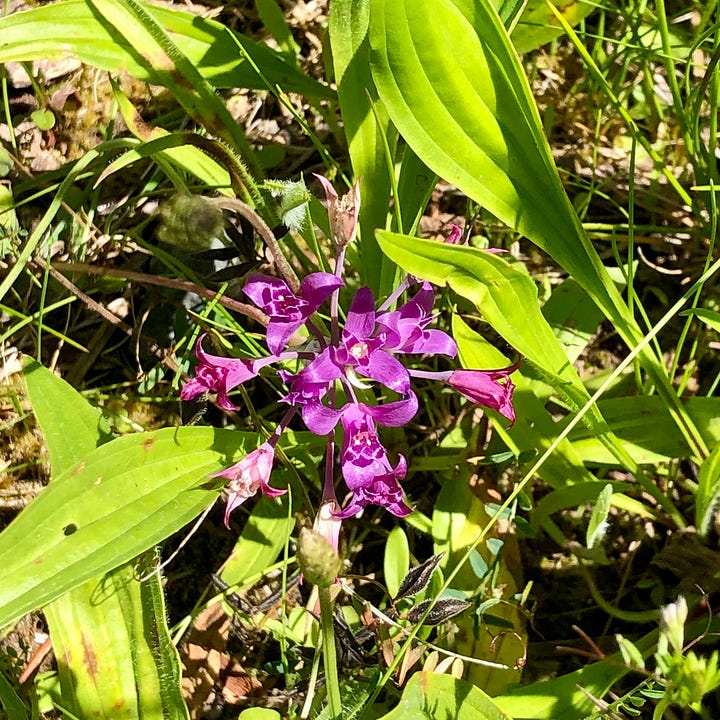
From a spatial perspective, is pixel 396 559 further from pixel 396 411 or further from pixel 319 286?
pixel 319 286

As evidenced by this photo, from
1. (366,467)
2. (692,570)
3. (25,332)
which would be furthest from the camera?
(25,332)

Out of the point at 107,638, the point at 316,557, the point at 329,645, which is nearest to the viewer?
the point at 316,557

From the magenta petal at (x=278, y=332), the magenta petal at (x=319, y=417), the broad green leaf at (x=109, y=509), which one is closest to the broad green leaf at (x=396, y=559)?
the broad green leaf at (x=109, y=509)

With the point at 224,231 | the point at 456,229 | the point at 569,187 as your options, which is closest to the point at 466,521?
the point at 456,229

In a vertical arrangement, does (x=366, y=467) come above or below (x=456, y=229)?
below

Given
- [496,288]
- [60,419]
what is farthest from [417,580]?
[60,419]

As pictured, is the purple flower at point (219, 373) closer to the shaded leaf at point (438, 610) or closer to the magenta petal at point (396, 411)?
the magenta petal at point (396, 411)

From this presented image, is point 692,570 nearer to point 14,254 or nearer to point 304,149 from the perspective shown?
point 304,149
